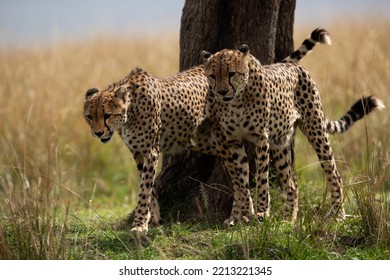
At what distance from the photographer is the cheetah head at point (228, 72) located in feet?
16.9

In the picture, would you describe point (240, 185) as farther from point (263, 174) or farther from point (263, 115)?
point (263, 115)

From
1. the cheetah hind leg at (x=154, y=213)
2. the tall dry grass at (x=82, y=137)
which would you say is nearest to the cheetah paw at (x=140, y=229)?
the cheetah hind leg at (x=154, y=213)

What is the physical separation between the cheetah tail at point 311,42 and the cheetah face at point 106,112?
58.4 inches

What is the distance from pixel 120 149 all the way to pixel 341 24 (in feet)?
17.6

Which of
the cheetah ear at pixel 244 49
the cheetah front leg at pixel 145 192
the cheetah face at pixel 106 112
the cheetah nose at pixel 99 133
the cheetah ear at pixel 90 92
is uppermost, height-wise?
the cheetah ear at pixel 244 49

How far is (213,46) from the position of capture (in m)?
6.18

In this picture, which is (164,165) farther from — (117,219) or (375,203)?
(375,203)

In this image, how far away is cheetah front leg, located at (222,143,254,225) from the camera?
560 centimetres

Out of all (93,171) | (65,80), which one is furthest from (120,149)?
(65,80)

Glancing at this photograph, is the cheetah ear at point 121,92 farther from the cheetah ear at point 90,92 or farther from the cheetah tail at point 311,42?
the cheetah tail at point 311,42

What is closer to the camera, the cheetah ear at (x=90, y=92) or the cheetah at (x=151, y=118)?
the cheetah at (x=151, y=118)

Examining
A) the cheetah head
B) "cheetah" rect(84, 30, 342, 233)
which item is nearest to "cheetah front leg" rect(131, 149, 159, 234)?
"cheetah" rect(84, 30, 342, 233)

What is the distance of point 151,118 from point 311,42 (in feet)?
4.65

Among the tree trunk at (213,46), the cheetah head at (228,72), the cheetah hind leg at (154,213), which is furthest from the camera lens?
the tree trunk at (213,46)
